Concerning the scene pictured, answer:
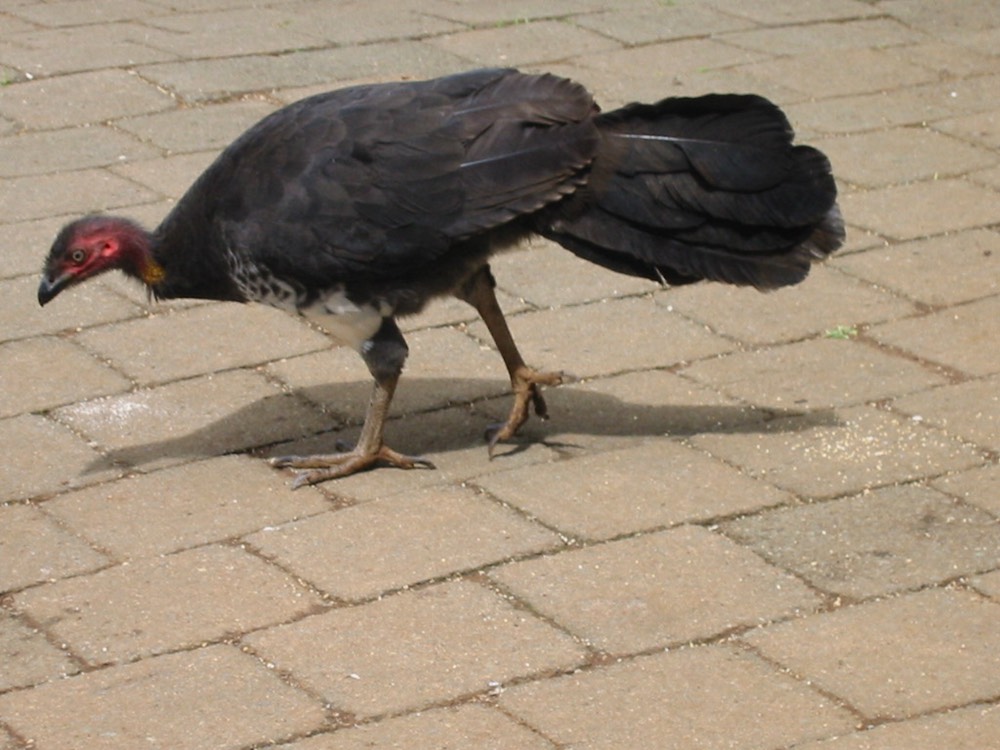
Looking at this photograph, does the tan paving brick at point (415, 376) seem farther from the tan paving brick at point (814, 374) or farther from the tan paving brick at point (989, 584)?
the tan paving brick at point (989, 584)

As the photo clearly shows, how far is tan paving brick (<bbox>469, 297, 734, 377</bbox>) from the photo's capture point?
5793mm

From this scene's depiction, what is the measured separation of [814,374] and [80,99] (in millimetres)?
3857

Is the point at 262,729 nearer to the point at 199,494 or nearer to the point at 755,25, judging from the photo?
the point at 199,494

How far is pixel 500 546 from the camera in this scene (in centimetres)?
465

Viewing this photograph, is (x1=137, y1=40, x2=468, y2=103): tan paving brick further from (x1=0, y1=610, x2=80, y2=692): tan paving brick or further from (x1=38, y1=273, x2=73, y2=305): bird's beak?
(x1=0, y1=610, x2=80, y2=692): tan paving brick

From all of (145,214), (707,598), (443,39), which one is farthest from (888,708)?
(443,39)

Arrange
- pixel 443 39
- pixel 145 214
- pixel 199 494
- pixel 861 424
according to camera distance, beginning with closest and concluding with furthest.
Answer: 1. pixel 199 494
2. pixel 861 424
3. pixel 145 214
4. pixel 443 39

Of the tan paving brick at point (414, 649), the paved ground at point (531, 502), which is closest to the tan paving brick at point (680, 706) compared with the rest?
the paved ground at point (531, 502)

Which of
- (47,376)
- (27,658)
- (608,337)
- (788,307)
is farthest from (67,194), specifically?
(27,658)

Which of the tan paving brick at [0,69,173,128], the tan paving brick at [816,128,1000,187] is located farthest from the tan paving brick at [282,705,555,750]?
the tan paving brick at [0,69,173,128]

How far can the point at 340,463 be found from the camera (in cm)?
507

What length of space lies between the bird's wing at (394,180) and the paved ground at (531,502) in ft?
2.17

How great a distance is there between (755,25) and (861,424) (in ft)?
14.3

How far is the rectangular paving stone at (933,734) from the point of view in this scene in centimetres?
376
